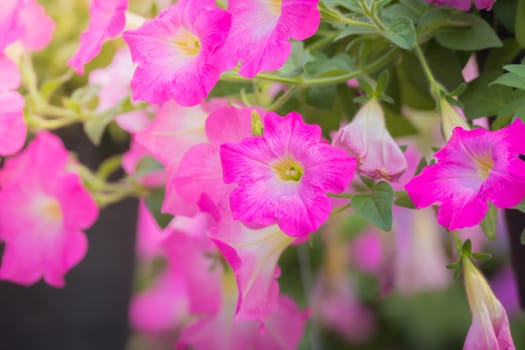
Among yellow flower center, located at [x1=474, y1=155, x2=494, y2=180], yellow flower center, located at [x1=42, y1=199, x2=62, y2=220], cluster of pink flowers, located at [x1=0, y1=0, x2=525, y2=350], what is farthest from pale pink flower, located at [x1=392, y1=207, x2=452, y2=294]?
yellow flower center, located at [x1=474, y1=155, x2=494, y2=180]

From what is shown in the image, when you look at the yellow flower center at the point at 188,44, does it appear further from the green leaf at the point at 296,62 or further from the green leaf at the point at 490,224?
the green leaf at the point at 490,224

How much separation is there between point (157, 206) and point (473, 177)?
0.27 meters

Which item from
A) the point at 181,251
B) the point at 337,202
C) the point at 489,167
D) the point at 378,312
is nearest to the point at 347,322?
the point at 378,312

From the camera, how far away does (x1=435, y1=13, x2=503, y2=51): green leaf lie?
0.41 m

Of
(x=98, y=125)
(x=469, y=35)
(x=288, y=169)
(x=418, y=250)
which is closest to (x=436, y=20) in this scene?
(x=469, y=35)

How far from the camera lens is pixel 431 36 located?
0.43m

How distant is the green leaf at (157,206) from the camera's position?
53 cm

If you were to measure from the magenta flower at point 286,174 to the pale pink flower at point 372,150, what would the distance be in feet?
0.10

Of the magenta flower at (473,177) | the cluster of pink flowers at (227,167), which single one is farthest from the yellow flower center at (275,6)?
the magenta flower at (473,177)

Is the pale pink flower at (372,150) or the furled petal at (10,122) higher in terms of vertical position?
the pale pink flower at (372,150)

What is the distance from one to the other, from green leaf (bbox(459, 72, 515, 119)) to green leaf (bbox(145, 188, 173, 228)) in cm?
22

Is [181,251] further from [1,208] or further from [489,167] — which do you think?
[489,167]

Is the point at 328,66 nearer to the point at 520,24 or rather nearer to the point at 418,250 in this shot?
the point at 520,24

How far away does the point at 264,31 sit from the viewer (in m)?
0.36
